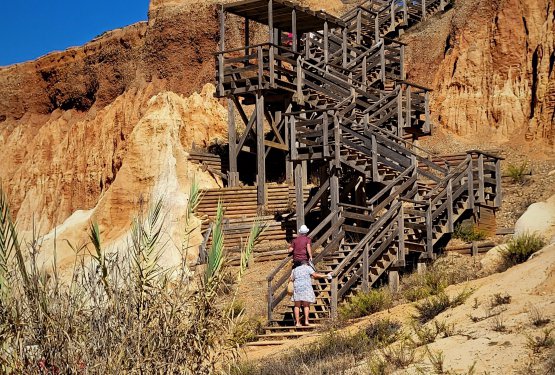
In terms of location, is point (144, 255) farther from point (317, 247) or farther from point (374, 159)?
point (374, 159)

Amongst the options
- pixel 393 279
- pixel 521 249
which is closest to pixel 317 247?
pixel 393 279

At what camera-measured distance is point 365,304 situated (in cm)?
1775

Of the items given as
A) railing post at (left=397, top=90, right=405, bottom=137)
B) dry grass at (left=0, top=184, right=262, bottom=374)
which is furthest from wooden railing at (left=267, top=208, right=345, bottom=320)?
dry grass at (left=0, top=184, right=262, bottom=374)

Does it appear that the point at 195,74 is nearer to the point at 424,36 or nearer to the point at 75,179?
the point at 75,179

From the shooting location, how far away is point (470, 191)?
21500 mm

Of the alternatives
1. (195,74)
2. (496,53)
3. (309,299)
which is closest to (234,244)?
(309,299)

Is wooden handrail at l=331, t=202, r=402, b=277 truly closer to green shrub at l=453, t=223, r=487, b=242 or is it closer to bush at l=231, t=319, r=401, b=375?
green shrub at l=453, t=223, r=487, b=242

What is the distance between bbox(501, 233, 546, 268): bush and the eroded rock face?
474 inches

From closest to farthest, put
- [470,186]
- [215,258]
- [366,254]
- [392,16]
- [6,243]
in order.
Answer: [6,243], [215,258], [366,254], [470,186], [392,16]

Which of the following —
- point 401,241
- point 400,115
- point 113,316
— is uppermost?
point 400,115

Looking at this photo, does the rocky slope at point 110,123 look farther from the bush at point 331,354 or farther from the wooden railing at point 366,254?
the bush at point 331,354

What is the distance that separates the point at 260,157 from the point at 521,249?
11932 millimetres

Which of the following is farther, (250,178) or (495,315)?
(250,178)

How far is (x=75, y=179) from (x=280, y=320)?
22.6m
